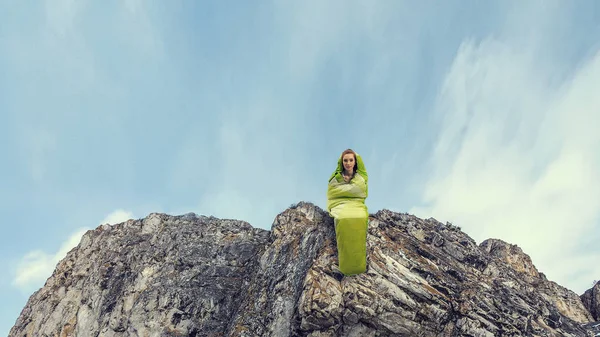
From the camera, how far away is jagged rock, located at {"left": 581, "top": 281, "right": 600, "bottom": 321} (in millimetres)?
32062

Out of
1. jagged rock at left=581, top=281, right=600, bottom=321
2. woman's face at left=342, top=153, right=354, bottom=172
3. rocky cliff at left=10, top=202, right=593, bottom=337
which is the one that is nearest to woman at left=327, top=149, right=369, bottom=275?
woman's face at left=342, top=153, right=354, bottom=172

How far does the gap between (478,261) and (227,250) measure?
18485 millimetres

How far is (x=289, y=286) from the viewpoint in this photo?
2253 centimetres

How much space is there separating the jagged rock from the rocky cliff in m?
1.17

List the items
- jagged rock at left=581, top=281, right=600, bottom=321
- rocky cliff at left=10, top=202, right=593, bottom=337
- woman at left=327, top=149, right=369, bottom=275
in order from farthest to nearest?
jagged rock at left=581, top=281, right=600, bottom=321, rocky cliff at left=10, top=202, right=593, bottom=337, woman at left=327, top=149, right=369, bottom=275

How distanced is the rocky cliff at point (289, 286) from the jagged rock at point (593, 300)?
117 centimetres

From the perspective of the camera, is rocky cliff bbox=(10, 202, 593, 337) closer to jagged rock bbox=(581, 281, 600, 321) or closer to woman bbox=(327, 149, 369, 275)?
jagged rock bbox=(581, 281, 600, 321)

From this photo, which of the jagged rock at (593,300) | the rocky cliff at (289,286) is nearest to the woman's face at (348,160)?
the rocky cliff at (289,286)

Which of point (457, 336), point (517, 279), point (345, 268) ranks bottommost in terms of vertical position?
point (457, 336)

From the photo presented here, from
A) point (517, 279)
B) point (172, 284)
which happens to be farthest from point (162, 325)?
A: point (517, 279)

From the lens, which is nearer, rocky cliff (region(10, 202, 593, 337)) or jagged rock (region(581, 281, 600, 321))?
rocky cliff (region(10, 202, 593, 337))

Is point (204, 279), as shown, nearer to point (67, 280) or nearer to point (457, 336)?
point (67, 280)

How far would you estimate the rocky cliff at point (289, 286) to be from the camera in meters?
20.1

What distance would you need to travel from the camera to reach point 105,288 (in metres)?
30.0
